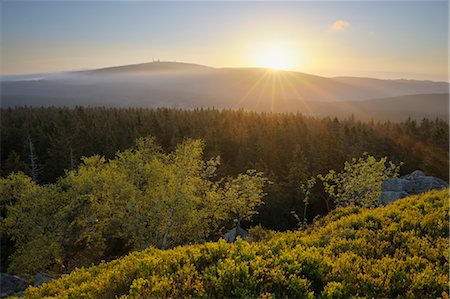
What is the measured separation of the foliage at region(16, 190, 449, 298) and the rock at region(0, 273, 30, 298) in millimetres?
18585

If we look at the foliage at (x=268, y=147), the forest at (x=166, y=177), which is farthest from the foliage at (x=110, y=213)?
the foliage at (x=268, y=147)

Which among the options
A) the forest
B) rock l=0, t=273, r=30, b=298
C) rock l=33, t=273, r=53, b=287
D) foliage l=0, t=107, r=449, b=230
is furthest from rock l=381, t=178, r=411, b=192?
rock l=0, t=273, r=30, b=298

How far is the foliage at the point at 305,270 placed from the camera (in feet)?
29.1

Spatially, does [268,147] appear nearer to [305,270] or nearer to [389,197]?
[389,197]

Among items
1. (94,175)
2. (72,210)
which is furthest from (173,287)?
(94,175)

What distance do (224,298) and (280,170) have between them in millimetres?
72981

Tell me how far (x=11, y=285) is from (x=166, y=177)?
1857 cm

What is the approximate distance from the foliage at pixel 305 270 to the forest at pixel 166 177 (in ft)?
83.3

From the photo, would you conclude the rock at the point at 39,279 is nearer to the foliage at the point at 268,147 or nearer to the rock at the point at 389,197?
the rock at the point at 389,197

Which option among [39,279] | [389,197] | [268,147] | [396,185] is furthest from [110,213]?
[268,147]

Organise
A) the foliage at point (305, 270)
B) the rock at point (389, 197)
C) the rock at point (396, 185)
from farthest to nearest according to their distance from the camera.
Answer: the rock at point (396, 185)
the rock at point (389, 197)
the foliage at point (305, 270)

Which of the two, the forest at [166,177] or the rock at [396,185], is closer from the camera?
the forest at [166,177]

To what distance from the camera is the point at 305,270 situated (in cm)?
987

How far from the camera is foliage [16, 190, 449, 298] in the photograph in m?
8.88
